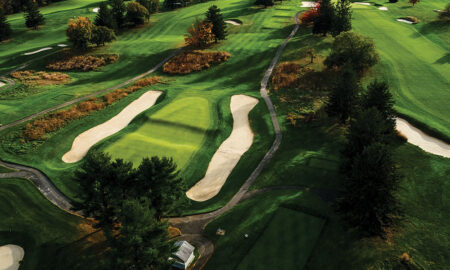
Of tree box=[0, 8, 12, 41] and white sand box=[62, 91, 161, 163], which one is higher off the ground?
tree box=[0, 8, 12, 41]

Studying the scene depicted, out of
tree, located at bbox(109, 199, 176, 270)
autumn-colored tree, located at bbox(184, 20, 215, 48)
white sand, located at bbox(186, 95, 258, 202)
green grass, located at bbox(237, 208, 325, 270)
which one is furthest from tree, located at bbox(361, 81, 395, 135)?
autumn-colored tree, located at bbox(184, 20, 215, 48)

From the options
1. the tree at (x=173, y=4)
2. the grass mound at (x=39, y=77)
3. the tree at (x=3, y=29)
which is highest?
the tree at (x=173, y=4)

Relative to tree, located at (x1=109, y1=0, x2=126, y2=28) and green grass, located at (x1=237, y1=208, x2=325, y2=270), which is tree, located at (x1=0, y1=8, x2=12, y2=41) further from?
green grass, located at (x1=237, y1=208, x2=325, y2=270)

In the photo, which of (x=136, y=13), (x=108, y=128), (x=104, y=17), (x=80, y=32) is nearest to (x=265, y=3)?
(x=136, y=13)

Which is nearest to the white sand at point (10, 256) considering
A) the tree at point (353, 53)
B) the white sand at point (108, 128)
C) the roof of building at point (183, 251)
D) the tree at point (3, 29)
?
the white sand at point (108, 128)

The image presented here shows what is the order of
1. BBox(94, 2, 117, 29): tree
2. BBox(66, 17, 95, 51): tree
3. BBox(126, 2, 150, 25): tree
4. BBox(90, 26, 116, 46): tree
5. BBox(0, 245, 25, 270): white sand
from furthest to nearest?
BBox(126, 2, 150, 25): tree
BBox(94, 2, 117, 29): tree
BBox(90, 26, 116, 46): tree
BBox(66, 17, 95, 51): tree
BBox(0, 245, 25, 270): white sand

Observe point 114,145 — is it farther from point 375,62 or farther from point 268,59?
point 375,62

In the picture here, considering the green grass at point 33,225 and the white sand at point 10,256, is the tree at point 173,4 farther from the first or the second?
the white sand at point 10,256
